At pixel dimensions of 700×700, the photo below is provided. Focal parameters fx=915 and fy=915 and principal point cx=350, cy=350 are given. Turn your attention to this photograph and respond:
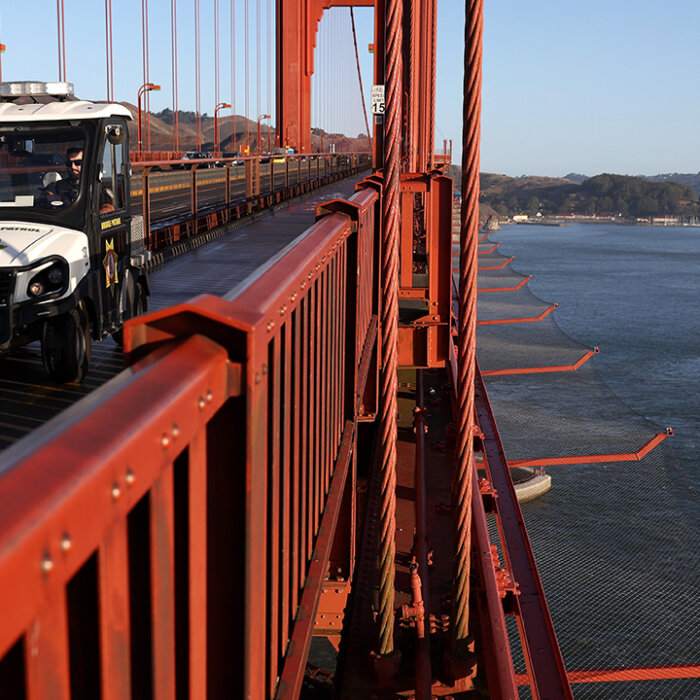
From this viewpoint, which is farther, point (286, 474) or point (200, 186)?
point (200, 186)

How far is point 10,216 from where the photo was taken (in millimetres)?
6098

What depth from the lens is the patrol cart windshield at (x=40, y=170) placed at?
6145mm

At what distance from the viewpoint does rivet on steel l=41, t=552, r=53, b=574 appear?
86 cm

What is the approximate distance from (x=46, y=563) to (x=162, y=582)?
0.49m

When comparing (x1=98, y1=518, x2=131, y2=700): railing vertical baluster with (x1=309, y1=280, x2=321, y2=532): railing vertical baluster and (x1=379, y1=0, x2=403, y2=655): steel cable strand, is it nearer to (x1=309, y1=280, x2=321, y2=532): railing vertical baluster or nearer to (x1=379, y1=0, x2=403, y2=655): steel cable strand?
(x1=309, y1=280, x2=321, y2=532): railing vertical baluster

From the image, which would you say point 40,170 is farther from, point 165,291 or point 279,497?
point 279,497

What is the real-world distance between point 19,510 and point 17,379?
553 centimetres

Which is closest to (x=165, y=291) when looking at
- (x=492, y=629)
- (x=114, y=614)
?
(x=492, y=629)

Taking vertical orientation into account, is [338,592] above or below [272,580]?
below

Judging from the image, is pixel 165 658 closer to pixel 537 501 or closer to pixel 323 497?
pixel 323 497

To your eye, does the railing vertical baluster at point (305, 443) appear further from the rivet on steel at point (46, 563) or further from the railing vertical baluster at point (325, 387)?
the rivet on steel at point (46, 563)

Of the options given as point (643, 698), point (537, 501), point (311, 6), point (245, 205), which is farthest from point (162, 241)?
point (311, 6)

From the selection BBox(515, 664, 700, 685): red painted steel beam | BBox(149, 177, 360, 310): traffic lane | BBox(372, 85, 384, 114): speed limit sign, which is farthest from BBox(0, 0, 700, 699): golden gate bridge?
BBox(515, 664, 700, 685): red painted steel beam

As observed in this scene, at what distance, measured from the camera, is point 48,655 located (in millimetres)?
945
